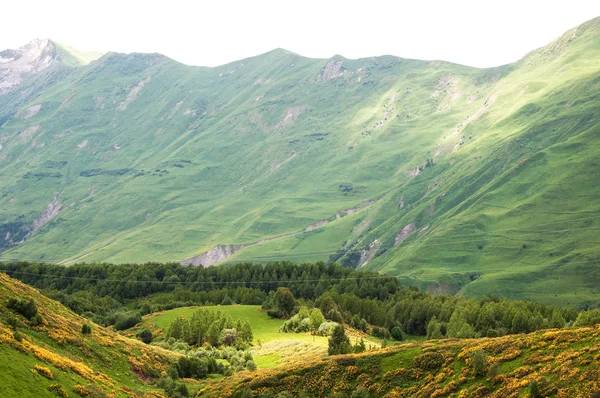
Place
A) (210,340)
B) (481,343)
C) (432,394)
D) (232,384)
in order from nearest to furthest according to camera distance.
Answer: (432,394) → (481,343) → (232,384) → (210,340)

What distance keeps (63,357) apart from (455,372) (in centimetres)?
4442

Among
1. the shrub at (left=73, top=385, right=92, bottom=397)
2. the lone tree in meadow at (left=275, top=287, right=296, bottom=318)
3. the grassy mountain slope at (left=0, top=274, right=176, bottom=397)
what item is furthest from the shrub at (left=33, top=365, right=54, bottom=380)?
the lone tree in meadow at (left=275, top=287, right=296, bottom=318)

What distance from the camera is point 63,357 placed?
64938mm

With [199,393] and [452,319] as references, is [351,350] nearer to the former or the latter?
[199,393]

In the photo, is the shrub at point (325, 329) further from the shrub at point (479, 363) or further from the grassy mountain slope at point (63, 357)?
the shrub at point (479, 363)

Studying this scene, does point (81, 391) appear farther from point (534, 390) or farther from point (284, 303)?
point (284, 303)

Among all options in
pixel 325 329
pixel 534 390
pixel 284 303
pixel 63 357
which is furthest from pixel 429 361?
pixel 284 303

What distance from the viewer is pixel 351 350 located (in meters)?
89.8

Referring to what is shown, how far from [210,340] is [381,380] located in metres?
69.9

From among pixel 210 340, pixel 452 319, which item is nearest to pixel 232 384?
pixel 210 340

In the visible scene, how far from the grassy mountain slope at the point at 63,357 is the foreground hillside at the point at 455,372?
38.7 feet

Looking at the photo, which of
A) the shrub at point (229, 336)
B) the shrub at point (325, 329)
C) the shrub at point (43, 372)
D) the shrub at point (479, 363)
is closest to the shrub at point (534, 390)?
the shrub at point (479, 363)

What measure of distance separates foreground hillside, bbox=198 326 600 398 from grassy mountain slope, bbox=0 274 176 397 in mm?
11811

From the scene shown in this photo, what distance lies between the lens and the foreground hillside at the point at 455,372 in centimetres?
4869
